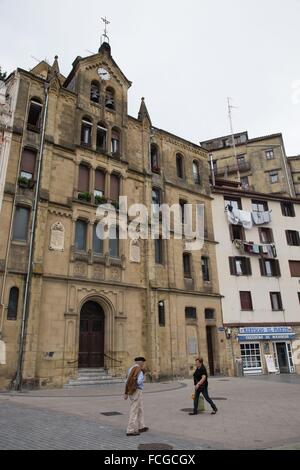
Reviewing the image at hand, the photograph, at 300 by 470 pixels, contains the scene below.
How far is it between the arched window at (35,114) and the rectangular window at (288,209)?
83.1 ft

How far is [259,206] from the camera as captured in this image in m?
36.0

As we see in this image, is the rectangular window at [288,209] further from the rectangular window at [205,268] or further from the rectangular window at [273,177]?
the rectangular window at [273,177]

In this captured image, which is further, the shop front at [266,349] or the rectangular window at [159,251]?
the shop front at [266,349]

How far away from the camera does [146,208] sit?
28.2 m

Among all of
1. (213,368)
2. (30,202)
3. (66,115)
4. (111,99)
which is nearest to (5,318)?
(30,202)

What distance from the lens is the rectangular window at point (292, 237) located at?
35.5m

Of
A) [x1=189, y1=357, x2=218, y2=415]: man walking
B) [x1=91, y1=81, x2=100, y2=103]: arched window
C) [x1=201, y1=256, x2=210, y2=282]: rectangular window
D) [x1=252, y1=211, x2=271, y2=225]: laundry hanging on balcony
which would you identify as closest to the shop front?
[x1=201, y1=256, x2=210, y2=282]: rectangular window

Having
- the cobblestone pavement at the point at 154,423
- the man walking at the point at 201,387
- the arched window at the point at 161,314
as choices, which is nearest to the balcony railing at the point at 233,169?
the arched window at the point at 161,314

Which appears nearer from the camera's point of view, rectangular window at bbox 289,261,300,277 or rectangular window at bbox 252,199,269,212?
rectangular window at bbox 289,261,300,277

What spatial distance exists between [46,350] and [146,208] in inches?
515

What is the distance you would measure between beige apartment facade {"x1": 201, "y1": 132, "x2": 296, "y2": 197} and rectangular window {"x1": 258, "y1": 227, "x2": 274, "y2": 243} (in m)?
18.6

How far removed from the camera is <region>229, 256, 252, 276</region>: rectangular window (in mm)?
32031

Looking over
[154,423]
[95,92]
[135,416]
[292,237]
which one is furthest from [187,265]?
[135,416]

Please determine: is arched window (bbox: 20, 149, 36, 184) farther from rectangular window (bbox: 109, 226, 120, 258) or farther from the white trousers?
the white trousers
